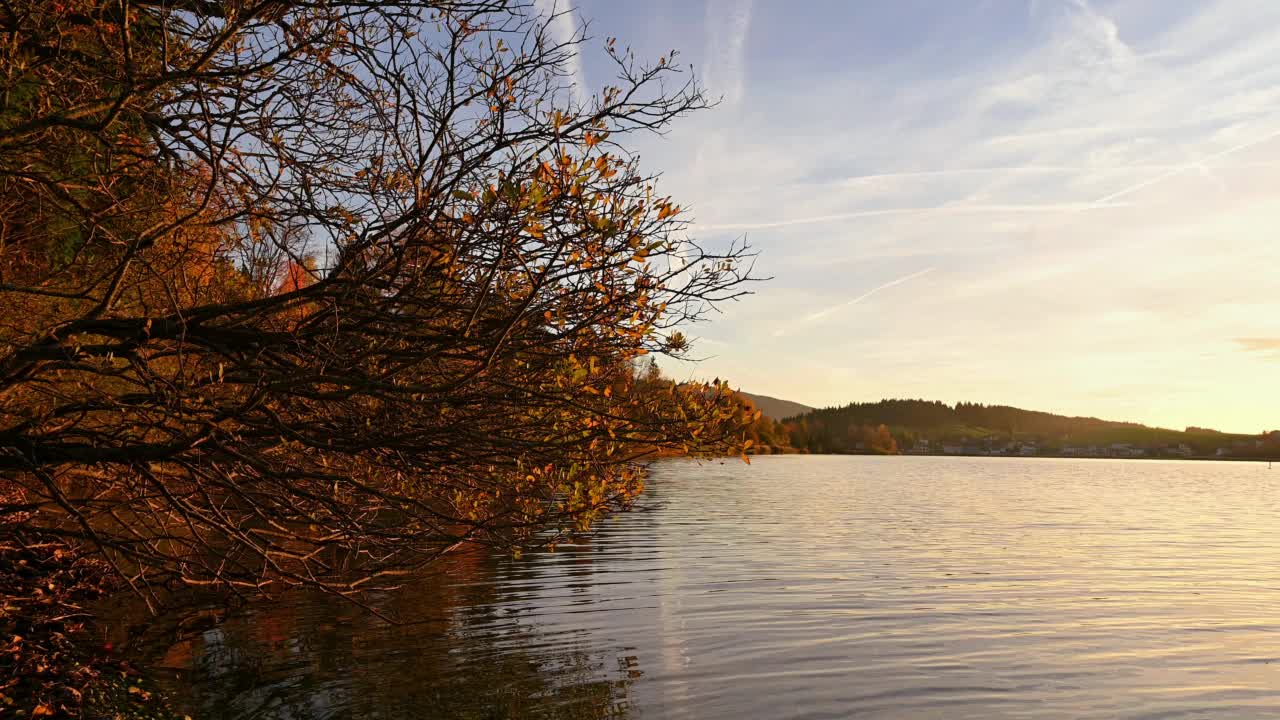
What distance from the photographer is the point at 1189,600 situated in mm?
18953

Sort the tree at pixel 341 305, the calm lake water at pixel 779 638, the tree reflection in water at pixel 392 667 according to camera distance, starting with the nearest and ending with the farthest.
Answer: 1. the tree at pixel 341 305
2. the tree reflection in water at pixel 392 667
3. the calm lake water at pixel 779 638

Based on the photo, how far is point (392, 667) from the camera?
41.5ft

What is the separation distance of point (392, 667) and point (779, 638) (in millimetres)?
6453

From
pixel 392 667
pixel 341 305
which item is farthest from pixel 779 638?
pixel 341 305

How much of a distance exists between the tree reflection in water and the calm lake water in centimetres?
5

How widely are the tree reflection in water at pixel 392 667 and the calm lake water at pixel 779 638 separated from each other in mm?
49

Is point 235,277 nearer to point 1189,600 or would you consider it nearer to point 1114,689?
point 1114,689

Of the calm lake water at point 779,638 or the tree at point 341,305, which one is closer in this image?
the tree at point 341,305

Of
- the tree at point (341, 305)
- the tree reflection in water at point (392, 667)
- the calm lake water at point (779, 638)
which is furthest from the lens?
the calm lake water at point (779, 638)

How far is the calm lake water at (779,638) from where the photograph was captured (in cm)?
1137

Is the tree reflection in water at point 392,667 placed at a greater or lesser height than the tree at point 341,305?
lesser

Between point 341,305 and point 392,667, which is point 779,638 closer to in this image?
point 392,667

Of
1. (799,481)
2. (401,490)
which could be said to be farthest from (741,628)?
(799,481)

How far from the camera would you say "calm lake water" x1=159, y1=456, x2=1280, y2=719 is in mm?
11367
